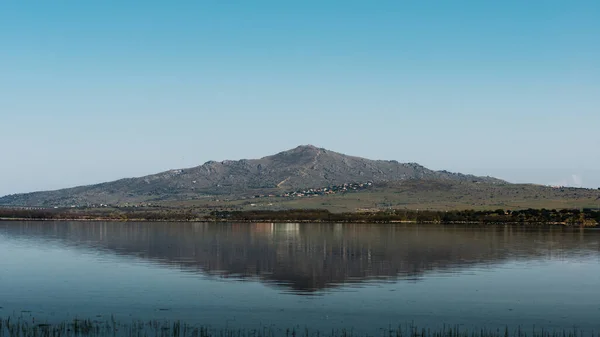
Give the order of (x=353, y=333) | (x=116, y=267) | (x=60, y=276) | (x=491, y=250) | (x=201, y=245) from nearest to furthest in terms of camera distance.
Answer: (x=353, y=333), (x=60, y=276), (x=116, y=267), (x=491, y=250), (x=201, y=245)

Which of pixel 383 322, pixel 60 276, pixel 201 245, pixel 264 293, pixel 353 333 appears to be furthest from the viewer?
pixel 201 245

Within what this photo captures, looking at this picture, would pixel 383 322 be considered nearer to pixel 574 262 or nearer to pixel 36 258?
pixel 574 262

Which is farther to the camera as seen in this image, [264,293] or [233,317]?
[264,293]

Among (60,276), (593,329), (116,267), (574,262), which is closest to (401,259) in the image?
(574,262)

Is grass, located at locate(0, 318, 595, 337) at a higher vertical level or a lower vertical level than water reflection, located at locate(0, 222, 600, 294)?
lower

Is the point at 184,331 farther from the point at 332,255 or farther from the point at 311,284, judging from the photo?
the point at 332,255

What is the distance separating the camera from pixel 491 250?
3442 inches

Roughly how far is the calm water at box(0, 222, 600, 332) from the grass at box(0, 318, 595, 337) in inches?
66.8

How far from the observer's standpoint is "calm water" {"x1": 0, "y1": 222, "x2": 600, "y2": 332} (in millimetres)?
40875

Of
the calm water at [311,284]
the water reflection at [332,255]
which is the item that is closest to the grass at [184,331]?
the calm water at [311,284]

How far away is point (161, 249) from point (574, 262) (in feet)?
153

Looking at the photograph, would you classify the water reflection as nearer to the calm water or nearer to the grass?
the calm water

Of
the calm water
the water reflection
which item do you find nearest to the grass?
the calm water

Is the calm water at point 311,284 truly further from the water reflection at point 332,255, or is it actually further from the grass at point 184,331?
the grass at point 184,331
